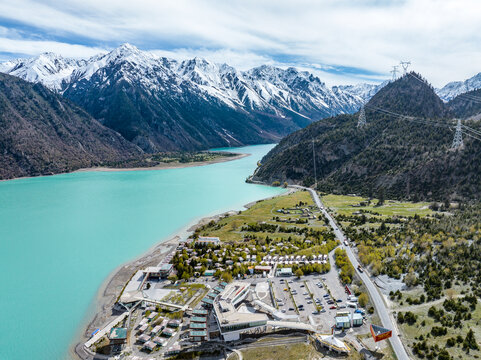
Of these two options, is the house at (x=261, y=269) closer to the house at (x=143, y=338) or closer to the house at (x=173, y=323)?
the house at (x=173, y=323)

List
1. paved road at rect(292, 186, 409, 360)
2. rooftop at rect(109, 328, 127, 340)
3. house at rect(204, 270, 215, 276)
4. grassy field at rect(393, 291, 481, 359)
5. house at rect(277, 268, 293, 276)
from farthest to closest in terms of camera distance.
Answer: house at rect(204, 270, 215, 276), house at rect(277, 268, 293, 276), rooftop at rect(109, 328, 127, 340), paved road at rect(292, 186, 409, 360), grassy field at rect(393, 291, 481, 359)

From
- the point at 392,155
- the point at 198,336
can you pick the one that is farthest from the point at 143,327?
the point at 392,155

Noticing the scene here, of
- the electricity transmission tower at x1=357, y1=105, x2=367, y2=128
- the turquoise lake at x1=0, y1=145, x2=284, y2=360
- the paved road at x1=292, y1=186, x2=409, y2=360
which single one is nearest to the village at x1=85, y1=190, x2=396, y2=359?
the paved road at x1=292, y1=186, x2=409, y2=360

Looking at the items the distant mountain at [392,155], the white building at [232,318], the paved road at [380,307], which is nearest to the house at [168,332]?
the white building at [232,318]

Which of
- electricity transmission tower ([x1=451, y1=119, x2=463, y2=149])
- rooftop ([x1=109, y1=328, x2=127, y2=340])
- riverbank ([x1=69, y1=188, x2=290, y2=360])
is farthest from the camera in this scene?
electricity transmission tower ([x1=451, y1=119, x2=463, y2=149])

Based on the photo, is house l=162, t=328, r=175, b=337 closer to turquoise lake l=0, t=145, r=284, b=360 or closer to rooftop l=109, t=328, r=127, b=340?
rooftop l=109, t=328, r=127, b=340

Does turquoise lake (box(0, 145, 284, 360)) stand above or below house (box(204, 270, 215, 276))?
below

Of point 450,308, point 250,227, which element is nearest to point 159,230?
point 250,227

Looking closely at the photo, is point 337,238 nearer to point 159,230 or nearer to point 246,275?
point 246,275
